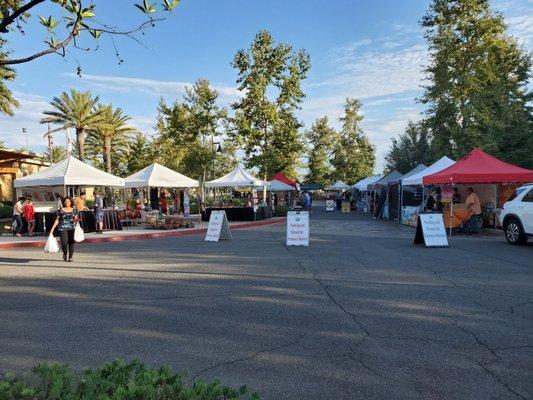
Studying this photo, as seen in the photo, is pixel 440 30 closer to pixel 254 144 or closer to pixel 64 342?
pixel 254 144

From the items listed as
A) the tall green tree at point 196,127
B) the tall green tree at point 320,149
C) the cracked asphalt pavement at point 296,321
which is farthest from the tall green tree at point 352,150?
the cracked asphalt pavement at point 296,321

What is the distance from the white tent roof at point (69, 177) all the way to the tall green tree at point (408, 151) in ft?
140

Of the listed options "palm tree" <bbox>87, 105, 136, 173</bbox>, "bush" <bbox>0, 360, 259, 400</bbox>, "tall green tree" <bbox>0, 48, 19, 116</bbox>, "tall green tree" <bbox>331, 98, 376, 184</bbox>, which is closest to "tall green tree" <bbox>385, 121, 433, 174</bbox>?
"tall green tree" <bbox>331, 98, 376, 184</bbox>

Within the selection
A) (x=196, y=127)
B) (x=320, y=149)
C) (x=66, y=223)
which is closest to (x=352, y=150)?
(x=320, y=149)

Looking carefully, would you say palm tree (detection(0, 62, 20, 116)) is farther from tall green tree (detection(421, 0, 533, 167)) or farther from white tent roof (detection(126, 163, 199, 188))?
tall green tree (detection(421, 0, 533, 167))

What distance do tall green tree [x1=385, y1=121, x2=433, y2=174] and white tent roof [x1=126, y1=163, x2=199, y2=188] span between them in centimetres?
3752

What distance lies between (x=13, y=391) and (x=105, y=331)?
343 centimetres

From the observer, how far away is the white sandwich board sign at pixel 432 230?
13.3 m

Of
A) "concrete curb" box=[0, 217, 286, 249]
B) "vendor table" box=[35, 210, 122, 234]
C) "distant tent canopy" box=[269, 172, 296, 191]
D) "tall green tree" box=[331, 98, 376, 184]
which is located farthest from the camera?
"tall green tree" box=[331, 98, 376, 184]

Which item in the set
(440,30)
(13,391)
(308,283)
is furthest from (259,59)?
(13,391)

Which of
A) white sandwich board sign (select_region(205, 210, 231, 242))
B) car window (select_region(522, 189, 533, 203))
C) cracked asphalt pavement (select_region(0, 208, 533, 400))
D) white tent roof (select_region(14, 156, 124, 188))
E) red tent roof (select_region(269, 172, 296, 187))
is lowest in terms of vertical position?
cracked asphalt pavement (select_region(0, 208, 533, 400))

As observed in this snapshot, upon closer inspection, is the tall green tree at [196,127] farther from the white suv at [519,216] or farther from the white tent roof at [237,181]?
the white suv at [519,216]

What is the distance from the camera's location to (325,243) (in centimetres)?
1459

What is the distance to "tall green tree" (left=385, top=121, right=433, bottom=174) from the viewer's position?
55.6m
